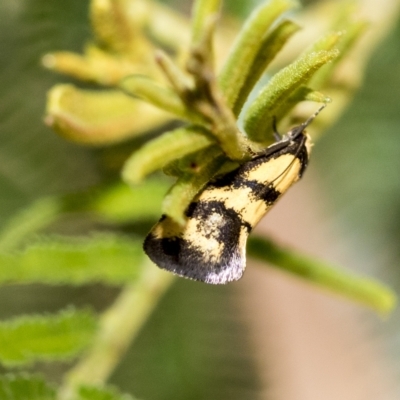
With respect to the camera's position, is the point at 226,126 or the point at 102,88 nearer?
the point at 226,126

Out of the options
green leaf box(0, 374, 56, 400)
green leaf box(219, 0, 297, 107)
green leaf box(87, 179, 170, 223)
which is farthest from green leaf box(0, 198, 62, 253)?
green leaf box(219, 0, 297, 107)

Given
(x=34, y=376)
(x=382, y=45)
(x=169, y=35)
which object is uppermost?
(x=382, y=45)

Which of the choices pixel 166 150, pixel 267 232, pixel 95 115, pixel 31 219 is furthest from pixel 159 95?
pixel 267 232

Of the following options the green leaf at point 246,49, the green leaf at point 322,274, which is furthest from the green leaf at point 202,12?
the green leaf at point 322,274

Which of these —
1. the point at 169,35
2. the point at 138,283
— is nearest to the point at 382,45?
the point at 169,35

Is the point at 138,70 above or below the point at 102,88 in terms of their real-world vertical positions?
below

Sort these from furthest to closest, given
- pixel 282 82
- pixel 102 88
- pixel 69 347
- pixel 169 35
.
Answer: pixel 102 88 < pixel 169 35 < pixel 69 347 < pixel 282 82

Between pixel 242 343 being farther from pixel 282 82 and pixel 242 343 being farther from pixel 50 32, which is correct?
pixel 282 82
